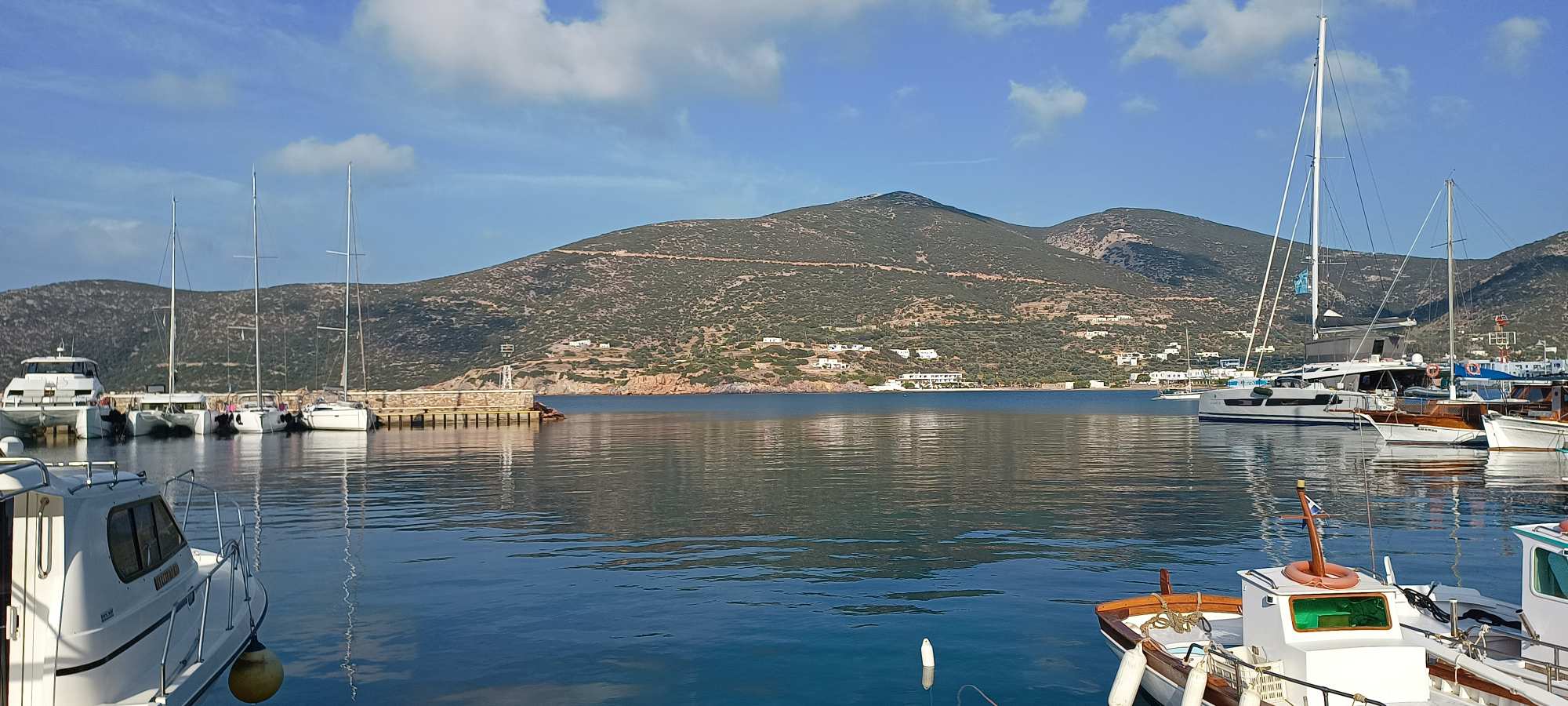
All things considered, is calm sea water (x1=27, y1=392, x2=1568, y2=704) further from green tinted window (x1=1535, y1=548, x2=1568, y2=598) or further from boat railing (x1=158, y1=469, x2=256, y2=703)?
green tinted window (x1=1535, y1=548, x2=1568, y2=598)

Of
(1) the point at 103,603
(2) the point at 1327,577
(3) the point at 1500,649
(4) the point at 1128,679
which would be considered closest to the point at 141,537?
(1) the point at 103,603

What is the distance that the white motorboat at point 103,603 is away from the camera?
9.30 metres

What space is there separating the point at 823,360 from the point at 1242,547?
455ft

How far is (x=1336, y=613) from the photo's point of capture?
10.6m

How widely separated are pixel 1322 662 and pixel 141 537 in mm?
12983

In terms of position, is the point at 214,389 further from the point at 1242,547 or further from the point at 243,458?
the point at 1242,547

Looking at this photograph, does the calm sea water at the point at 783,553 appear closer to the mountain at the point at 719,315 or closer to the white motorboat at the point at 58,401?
Answer: the white motorboat at the point at 58,401

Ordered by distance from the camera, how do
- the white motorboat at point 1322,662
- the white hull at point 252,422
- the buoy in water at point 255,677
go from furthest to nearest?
1. the white hull at point 252,422
2. the buoy in water at point 255,677
3. the white motorboat at point 1322,662

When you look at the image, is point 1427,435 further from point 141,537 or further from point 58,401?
point 58,401

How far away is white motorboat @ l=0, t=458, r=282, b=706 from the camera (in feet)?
30.5

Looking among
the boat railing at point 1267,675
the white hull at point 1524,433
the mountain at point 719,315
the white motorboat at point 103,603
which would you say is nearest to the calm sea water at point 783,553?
the white motorboat at point 103,603

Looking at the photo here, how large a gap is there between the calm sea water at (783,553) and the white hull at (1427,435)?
398 centimetres

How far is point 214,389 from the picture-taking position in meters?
130

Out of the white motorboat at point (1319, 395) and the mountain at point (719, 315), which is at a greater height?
the mountain at point (719, 315)
